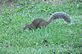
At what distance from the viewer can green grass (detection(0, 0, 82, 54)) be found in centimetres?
826

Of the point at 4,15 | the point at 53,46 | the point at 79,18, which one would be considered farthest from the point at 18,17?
the point at 53,46

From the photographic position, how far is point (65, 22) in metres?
11.6

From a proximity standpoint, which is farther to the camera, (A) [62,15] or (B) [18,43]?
(A) [62,15]

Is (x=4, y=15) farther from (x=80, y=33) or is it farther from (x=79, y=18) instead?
(x=80, y=33)

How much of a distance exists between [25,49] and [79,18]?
187 inches

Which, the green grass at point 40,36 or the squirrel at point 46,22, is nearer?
the green grass at point 40,36

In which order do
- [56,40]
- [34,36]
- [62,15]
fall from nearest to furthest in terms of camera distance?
[56,40] → [34,36] → [62,15]

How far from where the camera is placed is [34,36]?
33.0 ft

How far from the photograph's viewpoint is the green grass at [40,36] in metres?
8.26

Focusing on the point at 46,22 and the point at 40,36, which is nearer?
the point at 40,36

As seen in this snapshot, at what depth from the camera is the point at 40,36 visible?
9930 mm

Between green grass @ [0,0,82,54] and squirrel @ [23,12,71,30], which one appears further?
squirrel @ [23,12,71,30]

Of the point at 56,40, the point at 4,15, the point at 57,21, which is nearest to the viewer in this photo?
the point at 56,40

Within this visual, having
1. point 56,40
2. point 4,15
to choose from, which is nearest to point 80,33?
point 56,40
